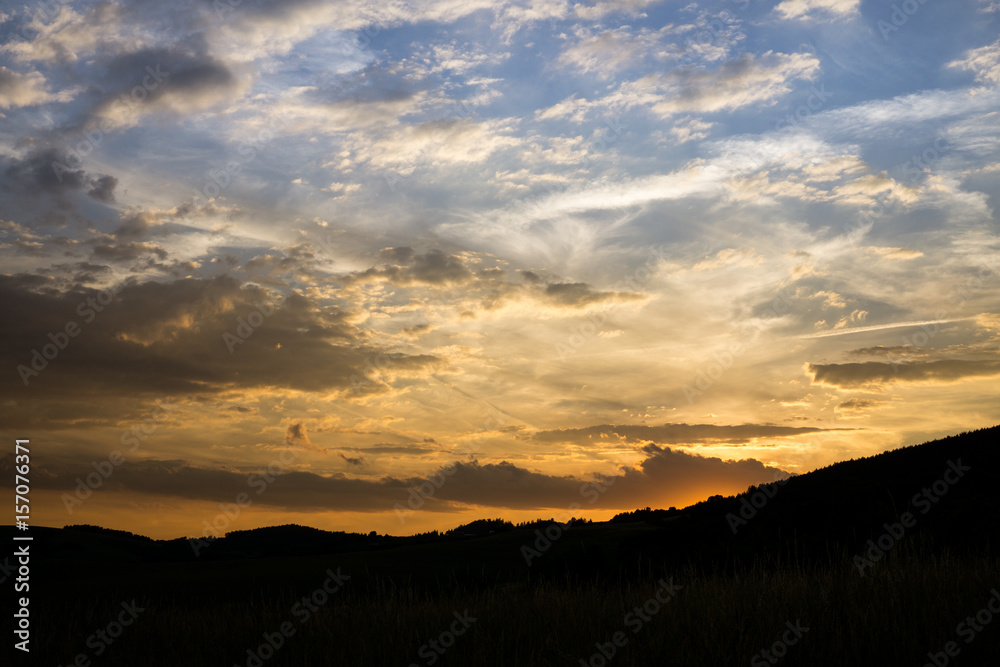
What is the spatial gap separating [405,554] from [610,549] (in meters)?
20.1

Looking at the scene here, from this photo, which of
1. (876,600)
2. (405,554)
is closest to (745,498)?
(405,554)

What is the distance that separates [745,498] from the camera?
138 feet

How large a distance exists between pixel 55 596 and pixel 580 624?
126ft

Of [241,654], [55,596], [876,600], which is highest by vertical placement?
[876,600]

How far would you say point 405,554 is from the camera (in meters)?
49.6

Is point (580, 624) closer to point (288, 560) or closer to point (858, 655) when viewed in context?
point (858, 655)

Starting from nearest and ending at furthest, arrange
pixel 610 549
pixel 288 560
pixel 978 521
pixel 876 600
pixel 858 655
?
pixel 858 655, pixel 876 600, pixel 978 521, pixel 610 549, pixel 288 560

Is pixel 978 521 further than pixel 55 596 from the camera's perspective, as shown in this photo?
No

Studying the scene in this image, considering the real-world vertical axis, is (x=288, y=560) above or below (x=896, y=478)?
below

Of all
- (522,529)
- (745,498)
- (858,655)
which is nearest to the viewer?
(858,655)

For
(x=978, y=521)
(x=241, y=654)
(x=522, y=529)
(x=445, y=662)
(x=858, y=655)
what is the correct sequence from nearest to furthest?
A: 1. (x=858, y=655)
2. (x=445, y=662)
3. (x=241, y=654)
4. (x=978, y=521)
5. (x=522, y=529)

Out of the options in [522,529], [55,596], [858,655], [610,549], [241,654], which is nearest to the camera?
[858,655]

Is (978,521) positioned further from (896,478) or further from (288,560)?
(288,560)

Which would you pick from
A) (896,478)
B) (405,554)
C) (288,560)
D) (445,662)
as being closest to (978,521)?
(896,478)
